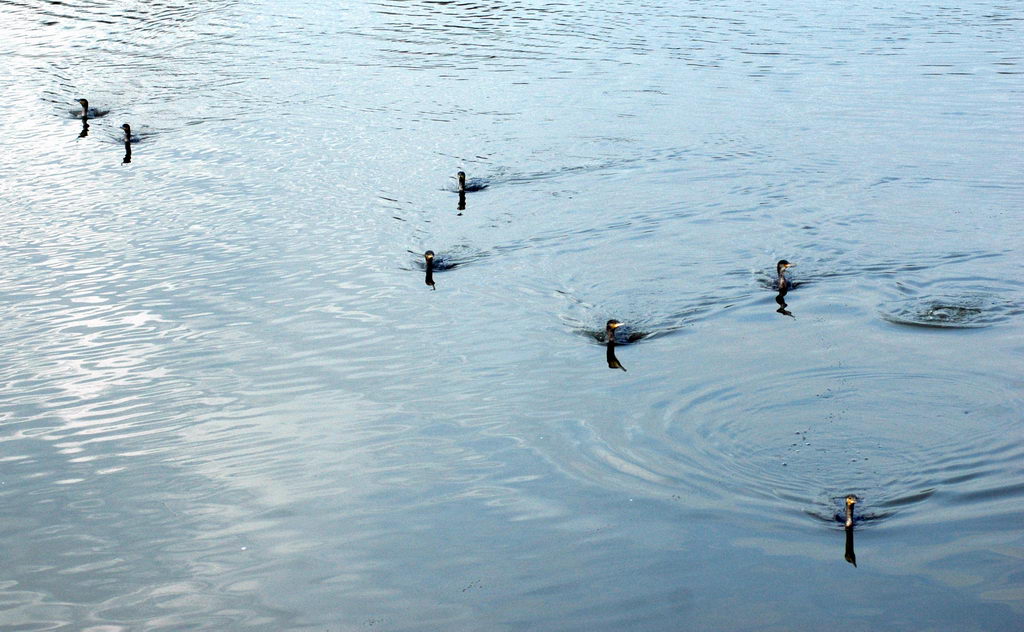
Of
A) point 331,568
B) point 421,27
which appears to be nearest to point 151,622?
point 331,568

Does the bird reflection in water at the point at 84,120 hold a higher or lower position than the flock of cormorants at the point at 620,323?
higher

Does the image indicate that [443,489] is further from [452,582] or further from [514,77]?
[514,77]

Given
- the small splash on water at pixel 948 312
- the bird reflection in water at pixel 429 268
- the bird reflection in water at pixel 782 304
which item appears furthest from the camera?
the bird reflection in water at pixel 429 268

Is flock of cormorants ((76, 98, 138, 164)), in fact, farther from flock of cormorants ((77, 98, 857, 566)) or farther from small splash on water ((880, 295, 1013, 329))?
small splash on water ((880, 295, 1013, 329))

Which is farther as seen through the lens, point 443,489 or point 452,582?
point 443,489

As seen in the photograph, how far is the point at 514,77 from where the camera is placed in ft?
116

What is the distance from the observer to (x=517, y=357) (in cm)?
1655

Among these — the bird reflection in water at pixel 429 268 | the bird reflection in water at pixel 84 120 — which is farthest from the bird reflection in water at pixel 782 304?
the bird reflection in water at pixel 84 120

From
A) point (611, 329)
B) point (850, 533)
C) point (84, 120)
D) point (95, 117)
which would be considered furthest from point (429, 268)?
point (95, 117)

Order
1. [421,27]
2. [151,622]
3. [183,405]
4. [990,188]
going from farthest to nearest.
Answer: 1. [421,27]
2. [990,188]
3. [183,405]
4. [151,622]

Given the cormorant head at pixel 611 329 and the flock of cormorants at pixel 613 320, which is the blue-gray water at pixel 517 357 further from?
the cormorant head at pixel 611 329

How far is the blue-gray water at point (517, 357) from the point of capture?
1148 centimetres

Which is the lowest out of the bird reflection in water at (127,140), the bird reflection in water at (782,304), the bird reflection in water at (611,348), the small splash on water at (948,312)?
the bird reflection in water at (611,348)

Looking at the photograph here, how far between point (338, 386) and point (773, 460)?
6.62m
